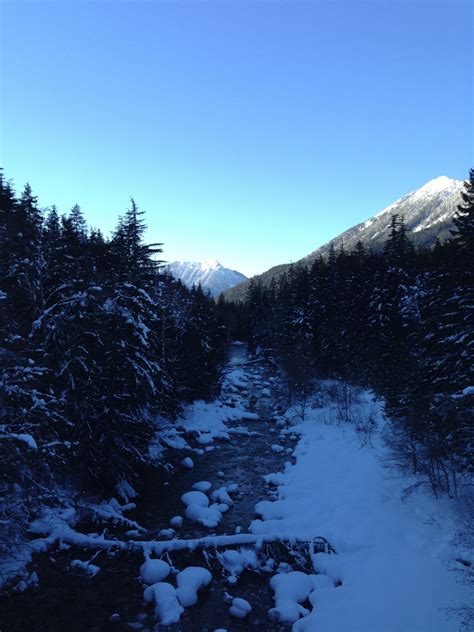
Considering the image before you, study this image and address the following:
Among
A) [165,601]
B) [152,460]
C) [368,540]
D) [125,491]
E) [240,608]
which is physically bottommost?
[368,540]

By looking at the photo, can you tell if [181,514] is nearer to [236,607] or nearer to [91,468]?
[91,468]

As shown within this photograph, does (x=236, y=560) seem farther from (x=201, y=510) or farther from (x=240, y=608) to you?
(x=201, y=510)

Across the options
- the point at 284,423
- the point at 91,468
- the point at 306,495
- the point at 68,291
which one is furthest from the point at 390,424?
the point at 68,291

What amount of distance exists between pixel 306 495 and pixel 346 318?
84.2ft

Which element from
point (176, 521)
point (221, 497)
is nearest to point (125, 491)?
point (176, 521)

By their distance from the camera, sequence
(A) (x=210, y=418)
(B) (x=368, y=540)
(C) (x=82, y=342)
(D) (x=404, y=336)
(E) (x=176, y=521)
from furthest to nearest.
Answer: (A) (x=210, y=418)
(D) (x=404, y=336)
(C) (x=82, y=342)
(E) (x=176, y=521)
(B) (x=368, y=540)

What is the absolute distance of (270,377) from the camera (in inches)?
2165

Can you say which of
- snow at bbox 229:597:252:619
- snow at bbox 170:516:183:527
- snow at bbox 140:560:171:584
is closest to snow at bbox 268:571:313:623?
snow at bbox 229:597:252:619

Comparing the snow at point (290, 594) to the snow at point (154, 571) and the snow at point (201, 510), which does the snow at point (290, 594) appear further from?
the snow at point (201, 510)

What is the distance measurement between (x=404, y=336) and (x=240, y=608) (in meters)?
23.7

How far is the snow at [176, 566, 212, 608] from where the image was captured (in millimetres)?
11117

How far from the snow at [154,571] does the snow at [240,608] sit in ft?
8.49

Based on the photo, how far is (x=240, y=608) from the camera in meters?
10.8

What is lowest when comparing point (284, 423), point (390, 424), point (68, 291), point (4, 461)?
point (284, 423)
